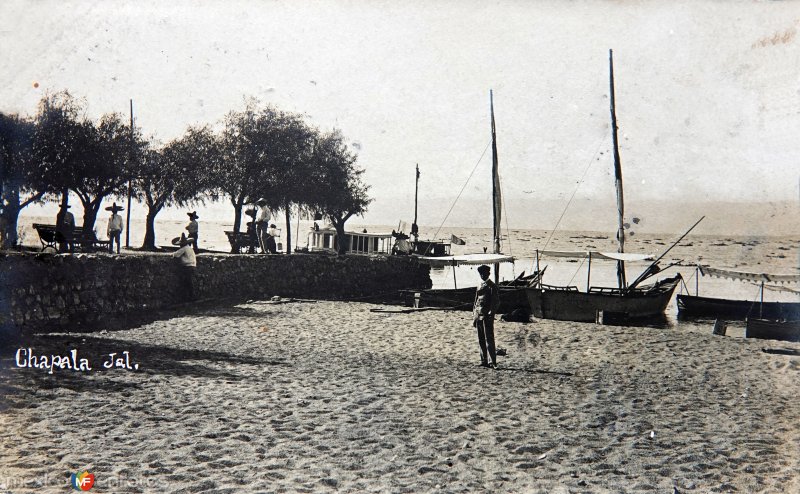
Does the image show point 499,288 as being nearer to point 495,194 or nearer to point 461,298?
point 461,298

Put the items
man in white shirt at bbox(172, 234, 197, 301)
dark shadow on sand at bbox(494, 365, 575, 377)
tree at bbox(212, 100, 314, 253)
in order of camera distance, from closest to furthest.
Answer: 1. dark shadow on sand at bbox(494, 365, 575, 377)
2. man in white shirt at bbox(172, 234, 197, 301)
3. tree at bbox(212, 100, 314, 253)

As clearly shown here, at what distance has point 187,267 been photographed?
60.1 feet

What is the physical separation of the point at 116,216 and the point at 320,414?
56.1 feet

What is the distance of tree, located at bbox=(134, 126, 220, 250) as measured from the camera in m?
30.6

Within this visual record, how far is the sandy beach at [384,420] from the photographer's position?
5473 mm

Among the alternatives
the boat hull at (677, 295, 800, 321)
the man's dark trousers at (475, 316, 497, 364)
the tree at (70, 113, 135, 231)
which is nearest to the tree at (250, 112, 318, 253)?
the tree at (70, 113, 135, 231)

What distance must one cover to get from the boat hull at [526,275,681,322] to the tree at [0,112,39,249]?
17176 millimetres

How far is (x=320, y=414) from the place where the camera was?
7.48 m

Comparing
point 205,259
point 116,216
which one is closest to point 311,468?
point 205,259

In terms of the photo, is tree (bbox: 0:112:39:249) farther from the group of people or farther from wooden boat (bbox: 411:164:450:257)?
Result: wooden boat (bbox: 411:164:450:257)

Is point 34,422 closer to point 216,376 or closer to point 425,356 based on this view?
point 216,376

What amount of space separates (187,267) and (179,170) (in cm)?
1434

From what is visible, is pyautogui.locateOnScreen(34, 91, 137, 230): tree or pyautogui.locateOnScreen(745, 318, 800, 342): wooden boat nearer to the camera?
pyautogui.locateOnScreen(745, 318, 800, 342): wooden boat

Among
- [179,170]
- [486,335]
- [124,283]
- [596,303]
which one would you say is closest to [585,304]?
[596,303]
